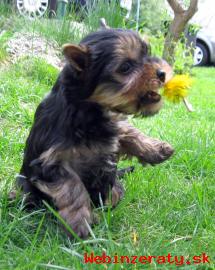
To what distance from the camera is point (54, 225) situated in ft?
11.0

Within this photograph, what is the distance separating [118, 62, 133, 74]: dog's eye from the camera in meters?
3.21

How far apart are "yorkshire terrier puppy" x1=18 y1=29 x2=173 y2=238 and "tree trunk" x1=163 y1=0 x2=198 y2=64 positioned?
6.40m

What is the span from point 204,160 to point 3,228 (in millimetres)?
2124

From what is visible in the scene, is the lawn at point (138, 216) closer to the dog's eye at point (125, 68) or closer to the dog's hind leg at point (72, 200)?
the dog's hind leg at point (72, 200)

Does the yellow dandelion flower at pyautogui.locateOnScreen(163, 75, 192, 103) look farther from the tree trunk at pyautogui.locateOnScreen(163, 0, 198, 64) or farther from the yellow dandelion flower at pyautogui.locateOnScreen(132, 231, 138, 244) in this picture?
the tree trunk at pyautogui.locateOnScreen(163, 0, 198, 64)

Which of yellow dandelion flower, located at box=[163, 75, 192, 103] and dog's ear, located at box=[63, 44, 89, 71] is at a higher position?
dog's ear, located at box=[63, 44, 89, 71]

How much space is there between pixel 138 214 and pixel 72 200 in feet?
2.17

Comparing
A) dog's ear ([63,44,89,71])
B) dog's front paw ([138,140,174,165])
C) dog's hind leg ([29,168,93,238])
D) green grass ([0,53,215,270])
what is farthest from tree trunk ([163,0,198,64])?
dog's hind leg ([29,168,93,238])

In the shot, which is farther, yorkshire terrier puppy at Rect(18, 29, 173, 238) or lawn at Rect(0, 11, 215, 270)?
yorkshire terrier puppy at Rect(18, 29, 173, 238)

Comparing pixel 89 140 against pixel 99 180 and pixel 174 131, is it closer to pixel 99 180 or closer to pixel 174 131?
pixel 99 180

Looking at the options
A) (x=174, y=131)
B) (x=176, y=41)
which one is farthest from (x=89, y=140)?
(x=176, y=41)

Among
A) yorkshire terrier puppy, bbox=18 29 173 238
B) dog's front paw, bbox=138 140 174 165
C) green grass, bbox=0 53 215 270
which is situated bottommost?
green grass, bbox=0 53 215 270

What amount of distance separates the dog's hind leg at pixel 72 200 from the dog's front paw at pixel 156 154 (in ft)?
2.75

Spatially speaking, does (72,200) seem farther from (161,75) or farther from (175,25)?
(175,25)
